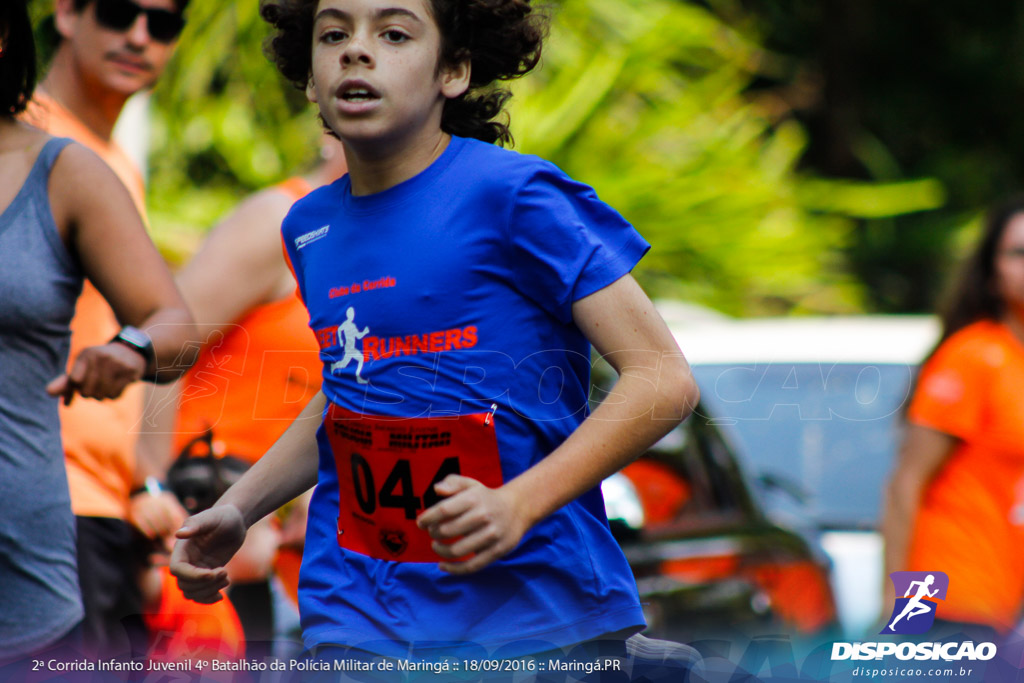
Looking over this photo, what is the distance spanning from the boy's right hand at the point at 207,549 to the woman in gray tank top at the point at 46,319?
0.29 meters

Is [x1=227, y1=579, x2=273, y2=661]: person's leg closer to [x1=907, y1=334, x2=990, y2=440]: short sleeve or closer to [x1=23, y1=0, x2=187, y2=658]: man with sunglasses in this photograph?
[x1=23, y1=0, x2=187, y2=658]: man with sunglasses

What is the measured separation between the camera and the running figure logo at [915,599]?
2611mm

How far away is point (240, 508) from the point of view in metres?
2.04

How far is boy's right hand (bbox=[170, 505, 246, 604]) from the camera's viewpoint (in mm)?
1973

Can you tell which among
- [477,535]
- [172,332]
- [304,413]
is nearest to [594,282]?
[477,535]

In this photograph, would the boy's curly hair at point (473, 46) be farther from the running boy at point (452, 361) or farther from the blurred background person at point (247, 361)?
the blurred background person at point (247, 361)

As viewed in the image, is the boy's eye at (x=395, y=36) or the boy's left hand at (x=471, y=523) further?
the boy's eye at (x=395, y=36)

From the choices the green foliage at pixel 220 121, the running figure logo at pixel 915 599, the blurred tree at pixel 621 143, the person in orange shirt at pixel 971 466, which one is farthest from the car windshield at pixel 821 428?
the green foliage at pixel 220 121

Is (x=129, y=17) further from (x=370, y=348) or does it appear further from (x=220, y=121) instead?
(x=220, y=121)

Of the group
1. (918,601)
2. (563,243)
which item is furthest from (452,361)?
(918,601)

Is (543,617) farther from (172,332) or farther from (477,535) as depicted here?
(172,332)

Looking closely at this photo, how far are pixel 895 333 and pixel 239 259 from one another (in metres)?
→ 3.14

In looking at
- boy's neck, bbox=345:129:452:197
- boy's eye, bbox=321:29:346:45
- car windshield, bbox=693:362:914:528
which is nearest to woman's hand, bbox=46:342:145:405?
boy's neck, bbox=345:129:452:197

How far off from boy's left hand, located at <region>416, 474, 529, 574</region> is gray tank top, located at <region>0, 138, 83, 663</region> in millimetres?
947
